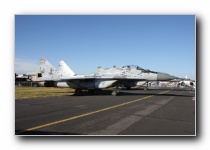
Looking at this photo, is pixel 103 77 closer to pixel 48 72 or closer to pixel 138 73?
pixel 138 73

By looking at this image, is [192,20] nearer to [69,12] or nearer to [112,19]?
[112,19]

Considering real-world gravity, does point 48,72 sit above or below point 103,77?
above

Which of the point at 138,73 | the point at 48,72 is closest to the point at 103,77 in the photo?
the point at 138,73

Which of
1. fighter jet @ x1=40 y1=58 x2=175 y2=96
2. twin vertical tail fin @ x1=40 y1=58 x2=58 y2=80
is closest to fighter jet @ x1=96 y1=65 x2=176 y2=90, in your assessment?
fighter jet @ x1=40 y1=58 x2=175 y2=96

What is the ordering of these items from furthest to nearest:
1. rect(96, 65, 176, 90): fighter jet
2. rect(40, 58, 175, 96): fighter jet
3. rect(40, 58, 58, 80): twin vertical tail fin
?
1. rect(96, 65, 176, 90): fighter jet
2. rect(40, 58, 175, 96): fighter jet
3. rect(40, 58, 58, 80): twin vertical tail fin

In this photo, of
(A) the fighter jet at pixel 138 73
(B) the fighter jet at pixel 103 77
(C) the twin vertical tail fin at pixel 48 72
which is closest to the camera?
(C) the twin vertical tail fin at pixel 48 72

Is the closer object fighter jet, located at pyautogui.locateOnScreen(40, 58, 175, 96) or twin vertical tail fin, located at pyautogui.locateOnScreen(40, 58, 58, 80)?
twin vertical tail fin, located at pyautogui.locateOnScreen(40, 58, 58, 80)

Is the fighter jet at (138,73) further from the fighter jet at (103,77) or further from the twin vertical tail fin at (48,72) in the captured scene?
the twin vertical tail fin at (48,72)

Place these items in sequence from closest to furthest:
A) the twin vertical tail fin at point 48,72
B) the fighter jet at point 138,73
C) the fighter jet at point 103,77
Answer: the twin vertical tail fin at point 48,72 → the fighter jet at point 103,77 → the fighter jet at point 138,73

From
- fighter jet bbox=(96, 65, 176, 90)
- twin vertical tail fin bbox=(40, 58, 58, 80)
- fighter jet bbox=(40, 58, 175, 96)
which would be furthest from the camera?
fighter jet bbox=(96, 65, 176, 90)

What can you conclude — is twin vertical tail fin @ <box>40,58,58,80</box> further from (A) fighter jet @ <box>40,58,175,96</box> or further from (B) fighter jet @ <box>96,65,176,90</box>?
(B) fighter jet @ <box>96,65,176,90</box>

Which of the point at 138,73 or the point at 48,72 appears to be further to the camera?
the point at 138,73

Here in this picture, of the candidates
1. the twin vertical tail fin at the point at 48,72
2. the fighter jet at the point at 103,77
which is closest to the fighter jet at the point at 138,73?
the fighter jet at the point at 103,77
